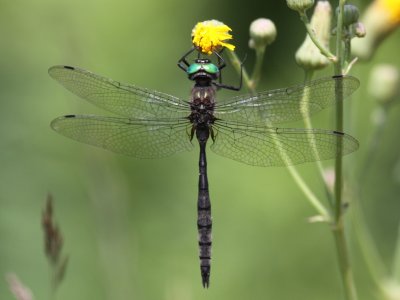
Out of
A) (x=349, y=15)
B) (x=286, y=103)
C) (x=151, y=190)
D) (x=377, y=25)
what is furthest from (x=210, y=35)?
(x=151, y=190)

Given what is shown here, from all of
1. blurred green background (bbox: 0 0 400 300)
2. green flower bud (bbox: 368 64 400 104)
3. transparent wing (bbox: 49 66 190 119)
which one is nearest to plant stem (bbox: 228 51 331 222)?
transparent wing (bbox: 49 66 190 119)

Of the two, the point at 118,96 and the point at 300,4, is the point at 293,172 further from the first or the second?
the point at 118,96

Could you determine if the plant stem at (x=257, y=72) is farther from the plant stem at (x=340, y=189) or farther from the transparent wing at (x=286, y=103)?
the plant stem at (x=340, y=189)

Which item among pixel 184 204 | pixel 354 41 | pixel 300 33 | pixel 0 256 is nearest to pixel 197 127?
pixel 354 41

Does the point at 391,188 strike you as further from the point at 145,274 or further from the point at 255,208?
the point at 145,274

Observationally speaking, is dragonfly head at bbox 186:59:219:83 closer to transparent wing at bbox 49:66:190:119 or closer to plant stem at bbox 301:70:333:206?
transparent wing at bbox 49:66:190:119

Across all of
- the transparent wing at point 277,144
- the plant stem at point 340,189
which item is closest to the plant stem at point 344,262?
the plant stem at point 340,189
